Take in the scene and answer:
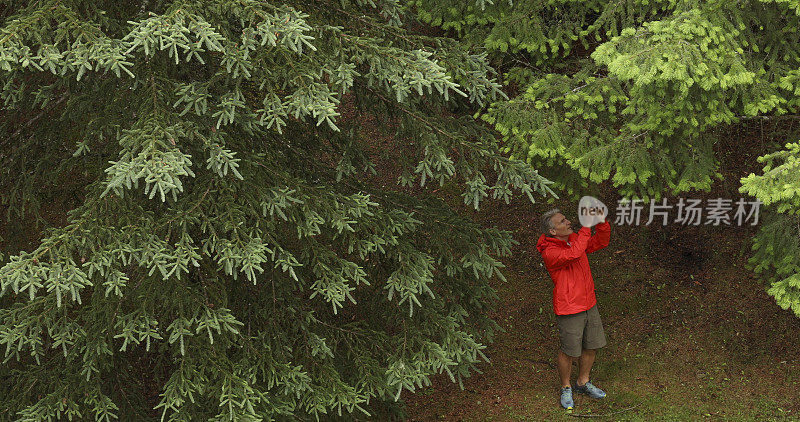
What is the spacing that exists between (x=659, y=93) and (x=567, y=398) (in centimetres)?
320

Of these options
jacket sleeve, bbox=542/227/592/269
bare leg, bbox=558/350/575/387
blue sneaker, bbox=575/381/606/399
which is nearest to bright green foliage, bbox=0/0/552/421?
jacket sleeve, bbox=542/227/592/269

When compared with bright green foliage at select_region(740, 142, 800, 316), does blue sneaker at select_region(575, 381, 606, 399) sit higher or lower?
lower

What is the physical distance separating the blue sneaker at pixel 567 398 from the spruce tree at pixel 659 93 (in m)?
2.01

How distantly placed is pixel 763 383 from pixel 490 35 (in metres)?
4.63

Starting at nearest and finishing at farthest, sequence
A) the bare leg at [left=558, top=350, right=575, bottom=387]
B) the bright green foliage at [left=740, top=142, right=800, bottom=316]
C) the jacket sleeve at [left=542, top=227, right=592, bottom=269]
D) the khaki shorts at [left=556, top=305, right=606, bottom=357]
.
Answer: the bright green foliage at [left=740, top=142, right=800, bottom=316] < the jacket sleeve at [left=542, top=227, right=592, bottom=269] < the khaki shorts at [left=556, top=305, right=606, bottom=357] < the bare leg at [left=558, top=350, right=575, bottom=387]

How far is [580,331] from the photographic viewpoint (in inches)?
297

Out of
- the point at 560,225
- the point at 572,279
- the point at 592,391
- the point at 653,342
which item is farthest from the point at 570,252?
the point at 653,342

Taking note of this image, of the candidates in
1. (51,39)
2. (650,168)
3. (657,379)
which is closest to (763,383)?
(657,379)

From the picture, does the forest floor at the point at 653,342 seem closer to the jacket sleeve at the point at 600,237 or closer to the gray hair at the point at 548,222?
the jacket sleeve at the point at 600,237

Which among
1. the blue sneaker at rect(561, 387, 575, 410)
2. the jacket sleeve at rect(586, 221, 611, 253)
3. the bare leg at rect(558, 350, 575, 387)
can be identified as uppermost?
the jacket sleeve at rect(586, 221, 611, 253)

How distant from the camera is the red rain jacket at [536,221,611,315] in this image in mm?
7309

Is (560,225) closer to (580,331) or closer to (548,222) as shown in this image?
(548,222)

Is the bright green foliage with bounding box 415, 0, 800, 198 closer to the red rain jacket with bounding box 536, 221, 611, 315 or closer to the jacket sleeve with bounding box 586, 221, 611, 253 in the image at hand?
the jacket sleeve with bounding box 586, 221, 611, 253

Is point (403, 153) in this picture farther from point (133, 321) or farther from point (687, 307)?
point (687, 307)
